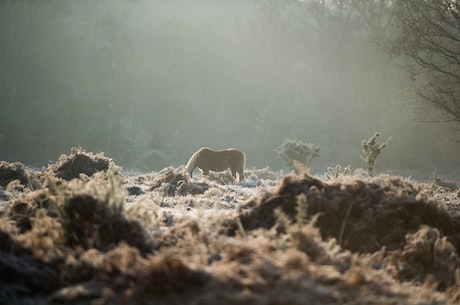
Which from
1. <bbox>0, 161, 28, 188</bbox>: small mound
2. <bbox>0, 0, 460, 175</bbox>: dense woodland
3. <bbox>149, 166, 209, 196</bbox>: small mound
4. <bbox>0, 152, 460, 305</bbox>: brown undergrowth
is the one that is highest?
<bbox>0, 0, 460, 175</bbox>: dense woodland

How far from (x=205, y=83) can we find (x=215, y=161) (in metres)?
41.1

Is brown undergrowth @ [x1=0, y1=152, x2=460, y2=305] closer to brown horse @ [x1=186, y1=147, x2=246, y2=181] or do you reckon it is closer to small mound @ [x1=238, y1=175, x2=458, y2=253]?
small mound @ [x1=238, y1=175, x2=458, y2=253]

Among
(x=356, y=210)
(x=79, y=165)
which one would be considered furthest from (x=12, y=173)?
(x=356, y=210)

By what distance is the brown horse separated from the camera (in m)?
20.4

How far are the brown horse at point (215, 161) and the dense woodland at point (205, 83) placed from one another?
2421 centimetres

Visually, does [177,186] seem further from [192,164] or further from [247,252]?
[247,252]

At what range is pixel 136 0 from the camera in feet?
220

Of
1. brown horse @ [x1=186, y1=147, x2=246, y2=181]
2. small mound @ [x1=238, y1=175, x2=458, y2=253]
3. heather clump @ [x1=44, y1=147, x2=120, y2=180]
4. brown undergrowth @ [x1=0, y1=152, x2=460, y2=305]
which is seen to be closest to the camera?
brown undergrowth @ [x1=0, y1=152, x2=460, y2=305]

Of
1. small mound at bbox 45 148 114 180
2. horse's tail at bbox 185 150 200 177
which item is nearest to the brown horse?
horse's tail at bbox 185 150 200 177

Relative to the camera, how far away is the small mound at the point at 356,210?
231 inches

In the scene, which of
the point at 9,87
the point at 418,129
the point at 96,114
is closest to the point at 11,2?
the point at 9,87

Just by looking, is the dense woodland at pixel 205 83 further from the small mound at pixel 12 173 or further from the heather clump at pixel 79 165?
the small mound at pixel 12 173

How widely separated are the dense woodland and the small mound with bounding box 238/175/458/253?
38.8 m

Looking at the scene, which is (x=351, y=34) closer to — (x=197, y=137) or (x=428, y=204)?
(x=197, y=137)
